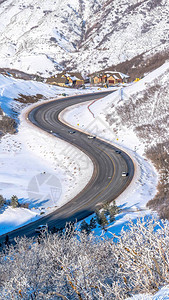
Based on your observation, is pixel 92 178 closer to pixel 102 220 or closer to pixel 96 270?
pixel 102 220

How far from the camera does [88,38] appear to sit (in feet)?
573

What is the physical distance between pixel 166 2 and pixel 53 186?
500 feet

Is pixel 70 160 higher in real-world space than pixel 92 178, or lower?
higher

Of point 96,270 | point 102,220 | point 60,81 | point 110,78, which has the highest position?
point 110,78

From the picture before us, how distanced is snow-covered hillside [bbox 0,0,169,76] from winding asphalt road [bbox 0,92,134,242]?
82.0 meters

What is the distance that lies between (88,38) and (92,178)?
149m

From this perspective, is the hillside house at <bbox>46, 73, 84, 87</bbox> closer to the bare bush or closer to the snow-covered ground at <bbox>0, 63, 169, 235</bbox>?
the snow-covered ground at <bbox>0, 63, 169, 235</bbox>

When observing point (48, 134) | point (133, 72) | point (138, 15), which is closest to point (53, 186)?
point (48, 134)

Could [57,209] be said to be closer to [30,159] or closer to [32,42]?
[30,159]

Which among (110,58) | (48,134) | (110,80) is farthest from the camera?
(110,58)

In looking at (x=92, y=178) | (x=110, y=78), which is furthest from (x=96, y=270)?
(x=110, y=78)

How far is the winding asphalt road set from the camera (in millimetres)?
34469

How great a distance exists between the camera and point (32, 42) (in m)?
181

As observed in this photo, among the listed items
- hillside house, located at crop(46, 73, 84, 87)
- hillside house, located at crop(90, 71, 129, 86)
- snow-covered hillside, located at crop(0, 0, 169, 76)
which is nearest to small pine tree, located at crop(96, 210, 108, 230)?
hillside house, located at crop(46, 73, 84, 87)
